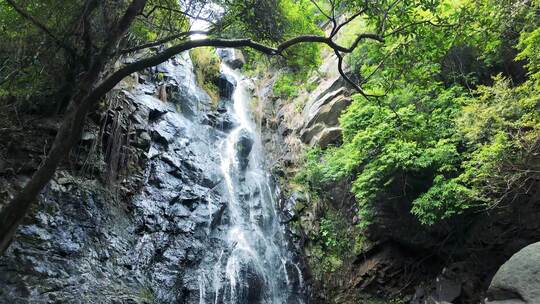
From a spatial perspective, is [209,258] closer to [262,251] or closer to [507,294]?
[262,251]

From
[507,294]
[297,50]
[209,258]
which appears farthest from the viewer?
[209,258]

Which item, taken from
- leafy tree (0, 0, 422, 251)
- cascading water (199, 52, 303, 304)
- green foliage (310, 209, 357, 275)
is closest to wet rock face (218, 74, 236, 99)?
cascading water (199, 52, 303, 304)

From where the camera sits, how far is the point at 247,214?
12.5 metres

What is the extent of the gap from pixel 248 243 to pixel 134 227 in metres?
3.75

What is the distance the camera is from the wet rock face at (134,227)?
6422mm

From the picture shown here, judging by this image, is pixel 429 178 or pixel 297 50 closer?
pixel 297 50

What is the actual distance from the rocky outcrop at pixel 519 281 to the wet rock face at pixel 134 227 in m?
6.17

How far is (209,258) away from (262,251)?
2.08m

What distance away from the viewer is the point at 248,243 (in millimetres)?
11352

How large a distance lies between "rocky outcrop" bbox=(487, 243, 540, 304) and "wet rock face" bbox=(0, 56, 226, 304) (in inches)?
243

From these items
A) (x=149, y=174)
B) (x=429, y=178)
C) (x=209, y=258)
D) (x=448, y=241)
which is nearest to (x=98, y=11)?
(x=149, y=174)

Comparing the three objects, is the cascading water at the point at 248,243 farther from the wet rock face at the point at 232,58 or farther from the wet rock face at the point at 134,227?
the wet rock face at the point at 232,58

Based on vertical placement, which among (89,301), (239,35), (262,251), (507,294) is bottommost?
(507,294)

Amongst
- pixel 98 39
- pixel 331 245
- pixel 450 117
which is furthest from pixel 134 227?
pixel 450 117
